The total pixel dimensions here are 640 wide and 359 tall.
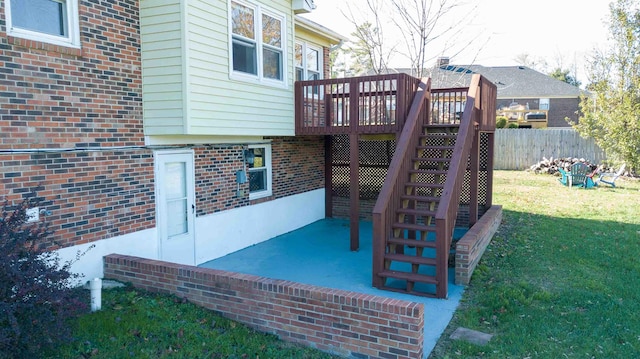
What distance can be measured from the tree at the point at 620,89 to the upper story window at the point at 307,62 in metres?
12.6

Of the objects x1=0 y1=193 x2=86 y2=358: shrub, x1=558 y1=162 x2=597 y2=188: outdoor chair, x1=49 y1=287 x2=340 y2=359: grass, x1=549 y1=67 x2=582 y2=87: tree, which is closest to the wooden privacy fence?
x1=558 y1=162 x2=597 y2=188: outdoor chair

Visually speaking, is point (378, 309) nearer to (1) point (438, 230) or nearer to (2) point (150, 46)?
(1) point (438, 230)

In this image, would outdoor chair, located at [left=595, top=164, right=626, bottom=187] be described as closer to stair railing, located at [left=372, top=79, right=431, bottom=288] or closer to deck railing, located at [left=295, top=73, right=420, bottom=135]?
stair railing, located at [left=372, top=79, right=431, bottom=288]

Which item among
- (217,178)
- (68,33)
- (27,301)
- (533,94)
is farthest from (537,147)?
(27,301)

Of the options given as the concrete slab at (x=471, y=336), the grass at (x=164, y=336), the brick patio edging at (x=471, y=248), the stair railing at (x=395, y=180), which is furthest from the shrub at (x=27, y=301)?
the brick patio edging at (x=471, y=248)

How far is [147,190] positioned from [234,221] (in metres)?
2.26

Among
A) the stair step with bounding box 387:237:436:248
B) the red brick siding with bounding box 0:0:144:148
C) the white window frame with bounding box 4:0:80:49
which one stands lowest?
the stair step with bounding box 387:237:436:248

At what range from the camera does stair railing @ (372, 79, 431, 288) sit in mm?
6605

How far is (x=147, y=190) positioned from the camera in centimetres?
680

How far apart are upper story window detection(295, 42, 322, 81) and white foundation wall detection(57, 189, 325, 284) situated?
9.53 ft

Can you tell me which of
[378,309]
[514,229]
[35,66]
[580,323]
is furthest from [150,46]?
[514,229]

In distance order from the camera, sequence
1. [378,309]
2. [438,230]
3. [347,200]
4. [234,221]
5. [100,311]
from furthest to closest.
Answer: [347,200] < [234,221] < [438,230] < [100,311] < [378,309]

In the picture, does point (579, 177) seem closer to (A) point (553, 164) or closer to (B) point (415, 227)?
(A) point (553, 164)

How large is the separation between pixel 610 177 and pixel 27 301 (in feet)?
65.5
